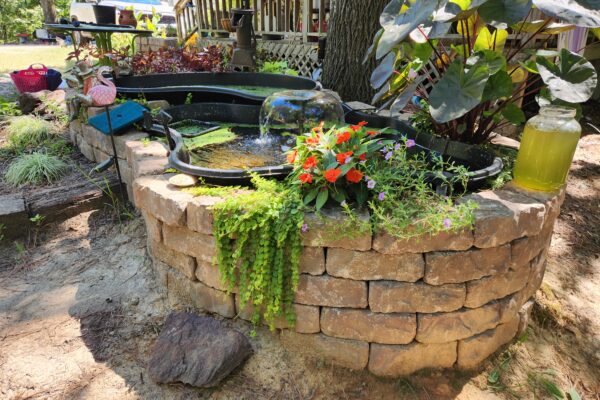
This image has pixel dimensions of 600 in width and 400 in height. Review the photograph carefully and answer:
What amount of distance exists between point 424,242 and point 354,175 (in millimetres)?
389

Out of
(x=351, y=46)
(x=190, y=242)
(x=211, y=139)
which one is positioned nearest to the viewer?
(x=190, y=242)

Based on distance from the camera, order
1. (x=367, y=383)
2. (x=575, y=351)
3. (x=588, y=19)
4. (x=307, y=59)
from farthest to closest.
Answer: (x=307, y=59)
(x=575, y=351)
(x=367, y=383)
(x=588, y=19)

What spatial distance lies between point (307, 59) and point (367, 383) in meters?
5.75

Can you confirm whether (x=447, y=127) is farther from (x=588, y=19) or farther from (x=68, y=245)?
(x=68, y=245)

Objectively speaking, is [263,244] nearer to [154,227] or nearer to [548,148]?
[154,227]

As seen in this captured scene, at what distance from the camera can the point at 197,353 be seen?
183cm

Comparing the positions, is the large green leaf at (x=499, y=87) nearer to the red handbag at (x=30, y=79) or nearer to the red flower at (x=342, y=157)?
the red flower at (x=342, y=157)

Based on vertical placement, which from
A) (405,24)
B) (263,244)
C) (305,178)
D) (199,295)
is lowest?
(199,295)

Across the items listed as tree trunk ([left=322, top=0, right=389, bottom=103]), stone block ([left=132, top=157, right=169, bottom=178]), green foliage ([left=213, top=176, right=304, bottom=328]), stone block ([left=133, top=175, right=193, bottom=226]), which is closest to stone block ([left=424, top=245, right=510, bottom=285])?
green foliage ([left=213, top=176, right=304, bottom=328])

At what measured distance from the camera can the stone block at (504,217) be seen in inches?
68.0

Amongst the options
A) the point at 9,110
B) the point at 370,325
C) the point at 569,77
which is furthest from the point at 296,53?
the point at 370,325

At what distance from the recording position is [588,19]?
65.7 inches

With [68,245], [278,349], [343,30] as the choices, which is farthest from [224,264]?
[343,30]

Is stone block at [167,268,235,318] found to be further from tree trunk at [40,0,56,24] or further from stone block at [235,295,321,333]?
tree trunk at [40,0,56,24]
